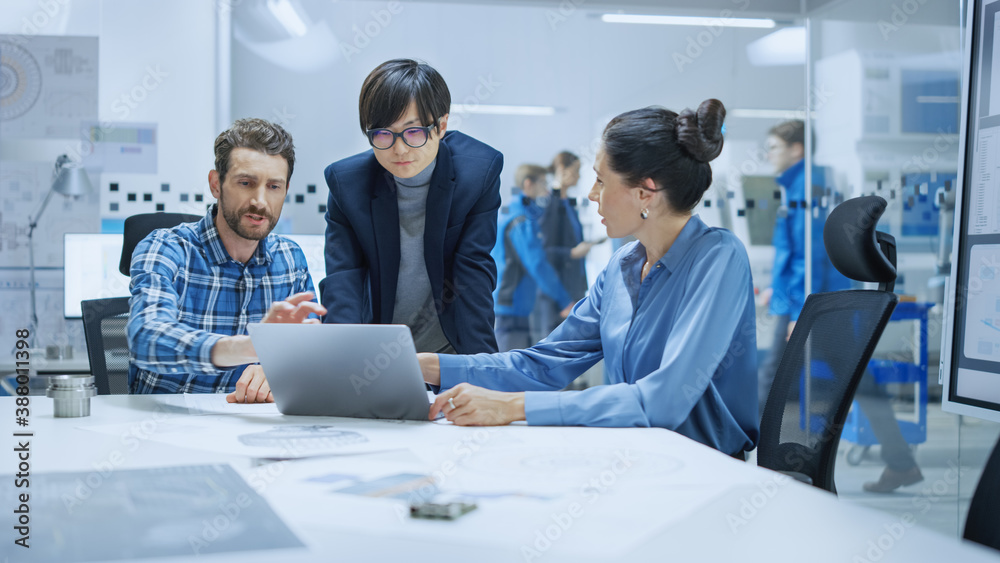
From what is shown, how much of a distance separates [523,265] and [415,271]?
2416 millimetres

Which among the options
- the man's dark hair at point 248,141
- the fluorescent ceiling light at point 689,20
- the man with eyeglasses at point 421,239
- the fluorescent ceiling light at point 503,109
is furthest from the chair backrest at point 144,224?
the fluorescent ceiling light at point 689,20

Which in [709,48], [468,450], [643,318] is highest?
[709,48]

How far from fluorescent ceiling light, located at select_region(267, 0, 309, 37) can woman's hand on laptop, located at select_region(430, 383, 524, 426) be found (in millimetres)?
3293

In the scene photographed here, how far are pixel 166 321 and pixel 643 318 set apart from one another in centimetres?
105

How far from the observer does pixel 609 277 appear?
1831mm

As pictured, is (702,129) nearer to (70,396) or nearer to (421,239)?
(421,239)

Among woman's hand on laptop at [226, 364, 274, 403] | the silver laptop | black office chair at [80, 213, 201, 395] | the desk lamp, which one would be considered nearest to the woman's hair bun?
the silver laptop

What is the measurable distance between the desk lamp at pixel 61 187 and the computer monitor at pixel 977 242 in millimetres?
3705

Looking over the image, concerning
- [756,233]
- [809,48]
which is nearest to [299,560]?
[756,233]

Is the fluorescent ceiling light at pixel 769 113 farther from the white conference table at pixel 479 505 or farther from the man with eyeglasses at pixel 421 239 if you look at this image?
the white conference table at pixel 479 505

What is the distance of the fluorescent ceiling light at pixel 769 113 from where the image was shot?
473 cm

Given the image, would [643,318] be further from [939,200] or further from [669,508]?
[939,200]

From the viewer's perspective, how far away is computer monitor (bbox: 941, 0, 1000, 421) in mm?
1903

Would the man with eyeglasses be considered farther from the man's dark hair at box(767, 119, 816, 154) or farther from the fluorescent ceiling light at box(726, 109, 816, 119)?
the man's dark hair at box(767, 119, 816, 154)
